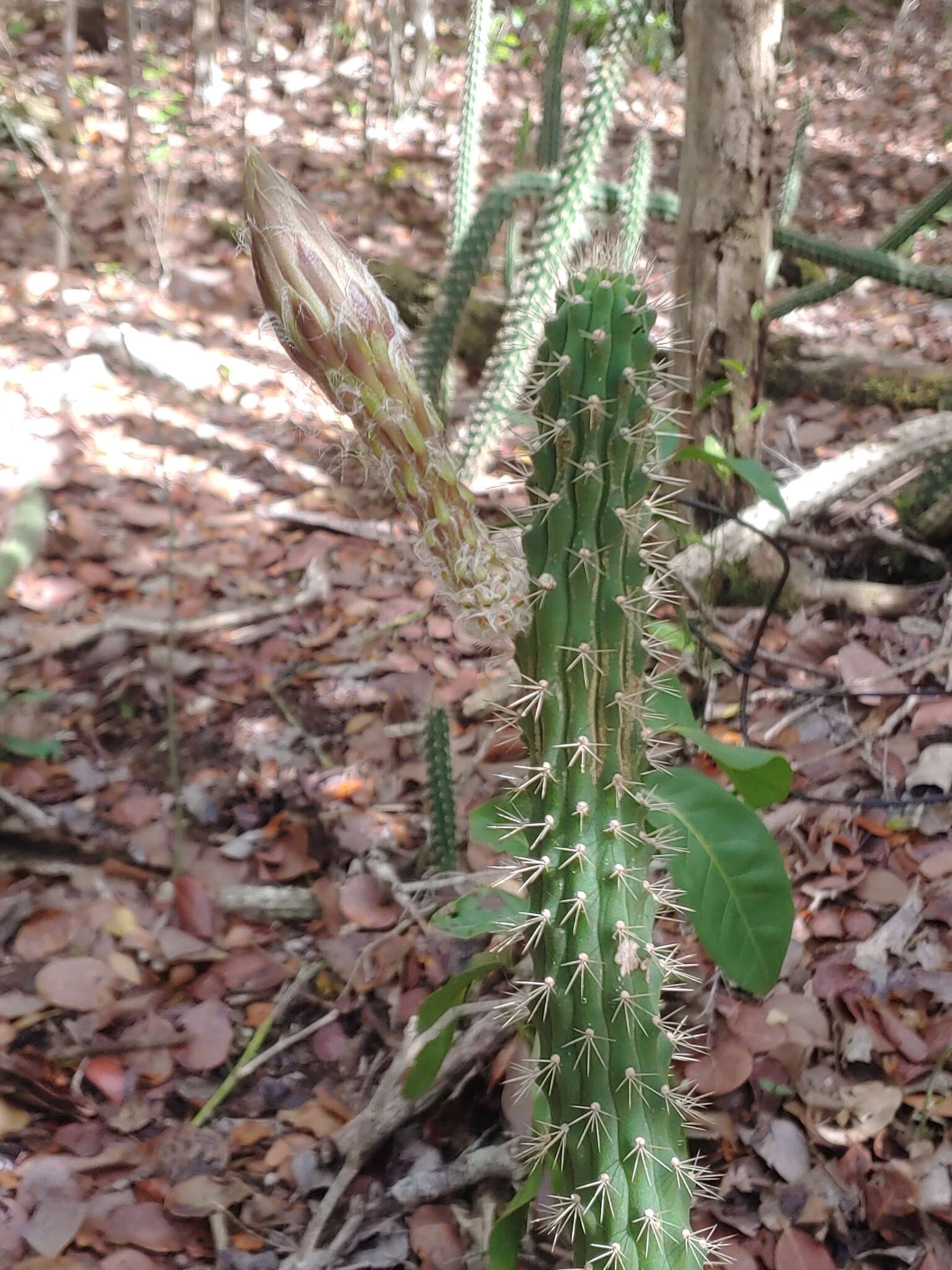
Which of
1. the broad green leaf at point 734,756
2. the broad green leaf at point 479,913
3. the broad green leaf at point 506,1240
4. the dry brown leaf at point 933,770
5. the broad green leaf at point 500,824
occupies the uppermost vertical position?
the broad green leaf at point 734,756

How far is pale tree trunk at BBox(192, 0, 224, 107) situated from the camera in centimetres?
523

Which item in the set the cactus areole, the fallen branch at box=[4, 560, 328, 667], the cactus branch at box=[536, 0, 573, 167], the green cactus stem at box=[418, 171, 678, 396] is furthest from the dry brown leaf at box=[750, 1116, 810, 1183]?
the cactus branch at box=[536, 0, 573, 167]

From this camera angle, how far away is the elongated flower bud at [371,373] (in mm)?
818

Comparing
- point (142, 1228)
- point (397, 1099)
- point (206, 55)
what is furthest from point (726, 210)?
point (206, 55)

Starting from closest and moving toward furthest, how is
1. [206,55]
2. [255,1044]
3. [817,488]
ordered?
[255,1044]
[817,488]
[206,55]

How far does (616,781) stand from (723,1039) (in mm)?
699

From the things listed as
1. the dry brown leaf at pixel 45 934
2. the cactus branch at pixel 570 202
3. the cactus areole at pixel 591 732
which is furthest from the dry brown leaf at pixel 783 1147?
the cactus branch at pixel 570 202

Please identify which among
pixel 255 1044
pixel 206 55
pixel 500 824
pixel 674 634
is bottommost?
pixel 255 1044

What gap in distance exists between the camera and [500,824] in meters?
1.25

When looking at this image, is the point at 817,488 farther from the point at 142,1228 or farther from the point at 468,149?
the point at 142,1228

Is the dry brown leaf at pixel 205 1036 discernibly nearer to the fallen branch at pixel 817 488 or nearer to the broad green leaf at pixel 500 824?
the broad green leaf at pixel 500 824

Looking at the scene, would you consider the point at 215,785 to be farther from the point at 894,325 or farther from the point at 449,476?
the point at 894,325

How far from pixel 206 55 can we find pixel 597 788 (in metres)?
5.59

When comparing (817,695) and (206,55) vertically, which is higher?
(206,55)
